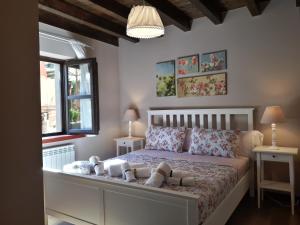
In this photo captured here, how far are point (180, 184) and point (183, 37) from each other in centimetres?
252

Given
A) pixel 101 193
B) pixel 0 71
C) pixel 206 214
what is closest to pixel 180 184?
pixel 206 214

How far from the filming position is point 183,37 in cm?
379

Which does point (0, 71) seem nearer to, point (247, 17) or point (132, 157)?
point (132, 157)

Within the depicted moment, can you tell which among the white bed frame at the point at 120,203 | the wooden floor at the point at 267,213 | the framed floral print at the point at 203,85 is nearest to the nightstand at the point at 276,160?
the wooden floor at the point at 267,213

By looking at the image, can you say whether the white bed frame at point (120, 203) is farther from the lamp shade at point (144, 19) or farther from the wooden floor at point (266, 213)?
the lamp shade at point (144, 19)

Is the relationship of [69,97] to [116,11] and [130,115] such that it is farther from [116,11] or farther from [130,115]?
[116,11]

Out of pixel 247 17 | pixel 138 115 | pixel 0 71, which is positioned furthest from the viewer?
pixel 138 115

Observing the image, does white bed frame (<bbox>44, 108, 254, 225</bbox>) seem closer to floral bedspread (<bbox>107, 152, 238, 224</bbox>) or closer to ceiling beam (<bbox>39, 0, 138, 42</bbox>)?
floral bedspread (<bbox>107, 152, 238, 224</bbox>)

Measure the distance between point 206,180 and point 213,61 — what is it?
1.97 metres

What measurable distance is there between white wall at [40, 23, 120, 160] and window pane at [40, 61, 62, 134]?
38 cm

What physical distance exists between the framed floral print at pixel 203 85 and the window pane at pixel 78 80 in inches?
57.3

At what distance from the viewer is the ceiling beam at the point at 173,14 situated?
9.62 ft

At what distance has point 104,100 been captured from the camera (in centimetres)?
425

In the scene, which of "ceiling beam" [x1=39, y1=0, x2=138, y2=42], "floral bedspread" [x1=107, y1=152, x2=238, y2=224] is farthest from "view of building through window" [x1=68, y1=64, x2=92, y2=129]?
"floral bedspread" [x1=107, y1=152, x2=238, y2=224]
